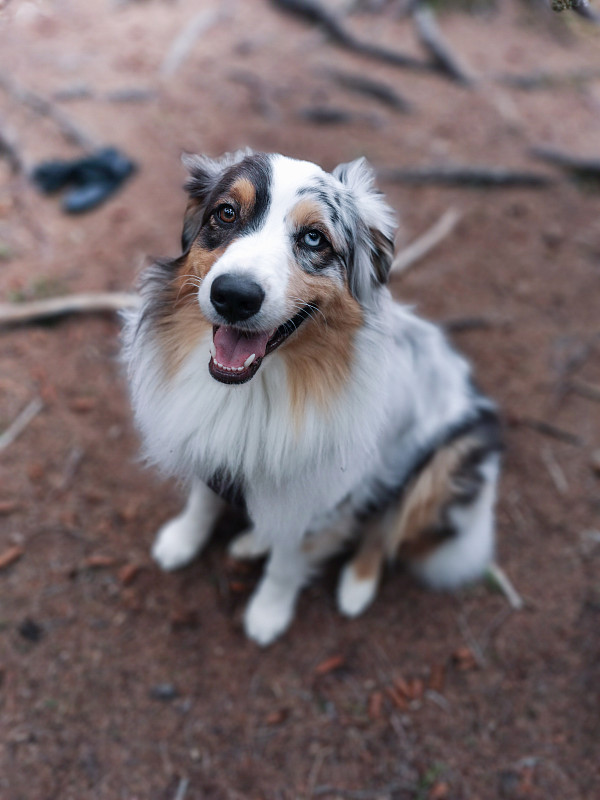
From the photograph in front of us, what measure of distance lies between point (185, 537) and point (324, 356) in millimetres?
1602

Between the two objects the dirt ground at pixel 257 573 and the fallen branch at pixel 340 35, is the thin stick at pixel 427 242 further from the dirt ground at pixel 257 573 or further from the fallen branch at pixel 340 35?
the fallen branch at pixel 340 35

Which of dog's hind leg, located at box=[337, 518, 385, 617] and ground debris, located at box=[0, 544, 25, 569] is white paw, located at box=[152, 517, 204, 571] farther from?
dog's hind leg, located at box=[337, 518, 385, 617]

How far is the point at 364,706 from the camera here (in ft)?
10.00

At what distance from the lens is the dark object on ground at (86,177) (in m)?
5.17

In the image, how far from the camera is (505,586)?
11.5ft

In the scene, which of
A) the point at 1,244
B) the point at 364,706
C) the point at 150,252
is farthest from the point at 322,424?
the point at 1,244

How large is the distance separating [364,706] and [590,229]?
189 inches

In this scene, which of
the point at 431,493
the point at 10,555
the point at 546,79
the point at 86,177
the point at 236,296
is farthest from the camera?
the point at 546,79

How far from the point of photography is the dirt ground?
2.84 meters

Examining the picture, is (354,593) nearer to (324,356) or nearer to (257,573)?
(257,573)

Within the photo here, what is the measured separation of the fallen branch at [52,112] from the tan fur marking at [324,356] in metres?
4.40

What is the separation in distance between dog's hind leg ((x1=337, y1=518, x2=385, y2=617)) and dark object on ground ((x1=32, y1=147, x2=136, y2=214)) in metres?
3.79

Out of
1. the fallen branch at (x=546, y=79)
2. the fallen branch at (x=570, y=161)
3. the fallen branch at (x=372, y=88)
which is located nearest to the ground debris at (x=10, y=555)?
the fallen branch at (x=372, y=88)

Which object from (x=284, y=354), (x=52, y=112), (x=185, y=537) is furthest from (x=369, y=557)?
(x=52, y=112)
